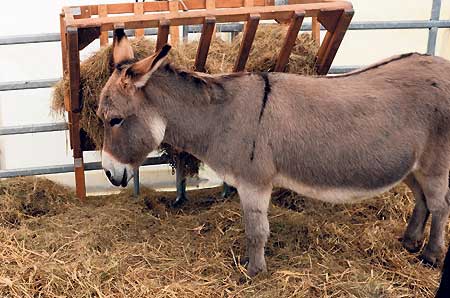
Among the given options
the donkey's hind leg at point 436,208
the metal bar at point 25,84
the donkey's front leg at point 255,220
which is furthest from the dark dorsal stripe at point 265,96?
the metal bar at point 25,84

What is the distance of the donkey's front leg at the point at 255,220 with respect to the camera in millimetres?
3131

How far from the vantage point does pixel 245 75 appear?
323 cm

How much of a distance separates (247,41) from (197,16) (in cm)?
34

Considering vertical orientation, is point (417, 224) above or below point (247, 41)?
below

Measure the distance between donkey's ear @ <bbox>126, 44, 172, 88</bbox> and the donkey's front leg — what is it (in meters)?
0.73

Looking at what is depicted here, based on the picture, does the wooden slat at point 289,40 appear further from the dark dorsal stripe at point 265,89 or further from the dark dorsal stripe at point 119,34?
the dark dorsal stripe at point 119,34

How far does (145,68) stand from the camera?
2988 mm

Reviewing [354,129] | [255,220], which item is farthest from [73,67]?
[354,129]

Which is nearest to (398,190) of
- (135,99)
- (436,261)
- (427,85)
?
(436,261)

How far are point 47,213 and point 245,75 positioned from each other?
1.71 meters

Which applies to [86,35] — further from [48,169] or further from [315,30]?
[315,30]

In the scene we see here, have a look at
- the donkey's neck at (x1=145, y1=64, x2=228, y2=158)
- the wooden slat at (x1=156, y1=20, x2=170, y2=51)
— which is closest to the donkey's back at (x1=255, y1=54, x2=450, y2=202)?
the donkey's neck at (x1=145, y1=64, x2=228, y2=158)

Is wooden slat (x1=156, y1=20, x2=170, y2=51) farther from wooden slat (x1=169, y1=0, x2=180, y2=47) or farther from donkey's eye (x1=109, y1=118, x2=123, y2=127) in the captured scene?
donkey's eye (x1=109, y1=118, x2=123, y2=127)

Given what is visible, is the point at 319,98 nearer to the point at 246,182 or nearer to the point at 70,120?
the point at 246,182
